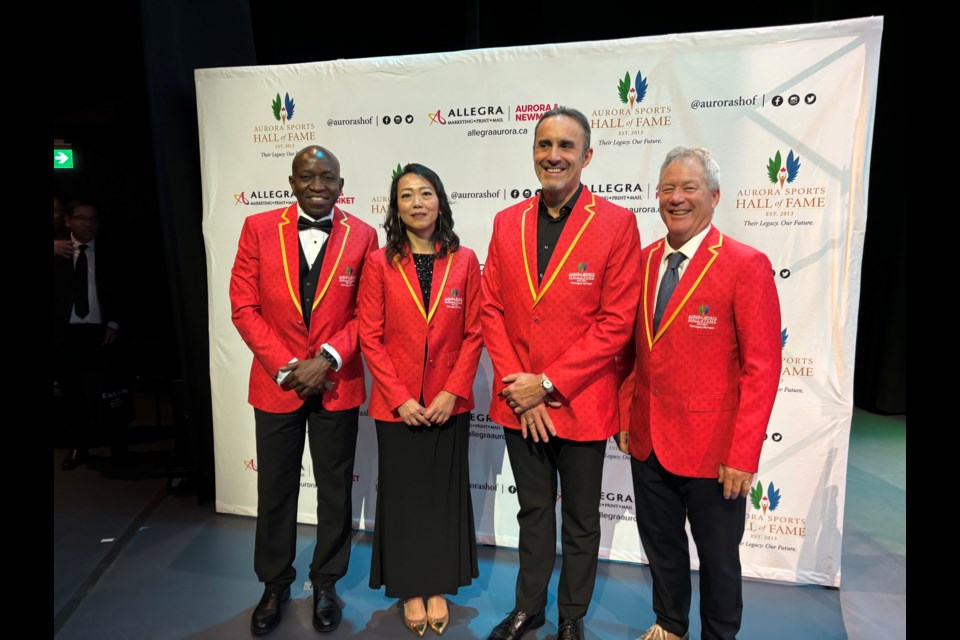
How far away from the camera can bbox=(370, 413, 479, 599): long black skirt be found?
7.54 feet

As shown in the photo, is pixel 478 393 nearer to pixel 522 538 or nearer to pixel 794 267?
pixel 522 538

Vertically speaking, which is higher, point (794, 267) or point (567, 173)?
point (567, 173)

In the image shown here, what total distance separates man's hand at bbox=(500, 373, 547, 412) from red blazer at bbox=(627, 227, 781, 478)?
41cm

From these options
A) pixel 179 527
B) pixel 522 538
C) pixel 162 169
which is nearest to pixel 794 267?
pixel 522 538

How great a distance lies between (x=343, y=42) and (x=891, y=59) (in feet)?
16.0

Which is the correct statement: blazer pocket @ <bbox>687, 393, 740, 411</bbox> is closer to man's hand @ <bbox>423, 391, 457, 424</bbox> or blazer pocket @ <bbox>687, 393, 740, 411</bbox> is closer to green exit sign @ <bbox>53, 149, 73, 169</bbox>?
man's hand @ <bbox>423, 391, 457, 424</bbox>

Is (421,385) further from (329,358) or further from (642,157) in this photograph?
(642,157)

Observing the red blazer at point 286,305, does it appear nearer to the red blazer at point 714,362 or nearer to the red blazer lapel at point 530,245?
the red blazer lapel at point 530,245

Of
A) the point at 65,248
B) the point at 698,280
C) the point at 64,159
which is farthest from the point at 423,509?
the point at 64,159

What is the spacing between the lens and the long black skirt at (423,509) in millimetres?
2299

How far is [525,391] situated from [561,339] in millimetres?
237

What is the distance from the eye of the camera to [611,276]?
2014 mm

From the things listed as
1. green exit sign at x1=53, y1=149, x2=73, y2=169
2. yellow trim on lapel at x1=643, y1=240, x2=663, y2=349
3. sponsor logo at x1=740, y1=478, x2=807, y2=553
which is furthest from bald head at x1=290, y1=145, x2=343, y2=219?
green exit sign at x1=53, y1=149, x2=73, y2=169

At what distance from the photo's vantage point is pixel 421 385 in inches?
88.7
